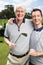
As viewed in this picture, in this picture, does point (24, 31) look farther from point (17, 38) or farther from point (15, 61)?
point (15, 61)

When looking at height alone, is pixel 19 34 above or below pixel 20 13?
below

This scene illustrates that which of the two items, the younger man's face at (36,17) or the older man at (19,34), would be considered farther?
the older man at (19,34)

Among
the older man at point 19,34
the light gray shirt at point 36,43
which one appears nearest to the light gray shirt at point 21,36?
the older man at point 19,34

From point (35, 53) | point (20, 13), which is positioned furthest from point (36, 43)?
point (20, 13)

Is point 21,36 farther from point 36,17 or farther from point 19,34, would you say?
point 36,17

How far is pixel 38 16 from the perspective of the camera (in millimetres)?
2893

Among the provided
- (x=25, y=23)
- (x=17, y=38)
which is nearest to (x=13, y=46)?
(x=17, y=38)

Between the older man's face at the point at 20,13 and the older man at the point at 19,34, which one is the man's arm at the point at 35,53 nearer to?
the older man at the point at 19,34

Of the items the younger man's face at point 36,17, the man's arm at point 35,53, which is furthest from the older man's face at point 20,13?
the man's arm at point 35,53

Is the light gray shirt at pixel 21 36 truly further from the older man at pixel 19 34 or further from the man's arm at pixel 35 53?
the man's arm at pixel 35 53

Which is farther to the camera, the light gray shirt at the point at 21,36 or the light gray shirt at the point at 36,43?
the light gray shirt at the point at 21,36

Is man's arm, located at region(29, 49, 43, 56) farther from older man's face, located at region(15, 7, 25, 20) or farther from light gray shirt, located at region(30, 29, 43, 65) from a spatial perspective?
older man's face, located at region(15, 7, 25, 20)

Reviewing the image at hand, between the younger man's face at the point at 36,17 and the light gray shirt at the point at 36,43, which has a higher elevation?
the younger man's face at the point at 36,17

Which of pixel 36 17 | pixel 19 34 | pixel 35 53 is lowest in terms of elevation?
pixel 35 53
